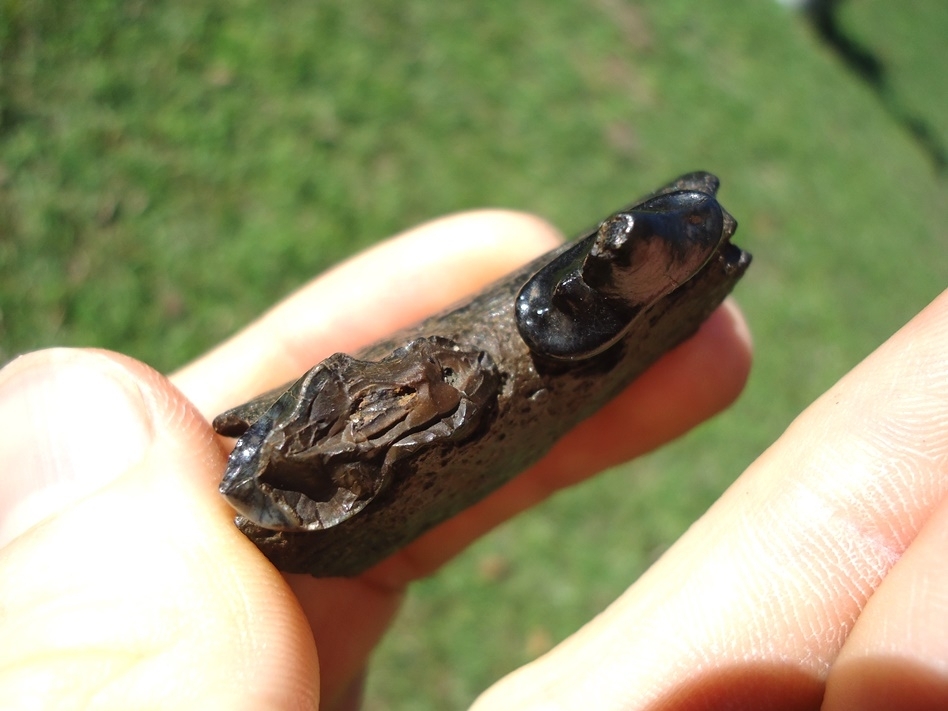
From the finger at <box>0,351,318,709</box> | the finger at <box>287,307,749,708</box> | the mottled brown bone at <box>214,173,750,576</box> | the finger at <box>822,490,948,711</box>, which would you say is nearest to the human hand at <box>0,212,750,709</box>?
the finger at <box>0,351,318,709</box>

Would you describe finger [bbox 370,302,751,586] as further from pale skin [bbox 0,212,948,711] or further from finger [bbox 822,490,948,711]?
finger [bbox 822,490,948,711]

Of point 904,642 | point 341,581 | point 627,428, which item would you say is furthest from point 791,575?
point 341,581

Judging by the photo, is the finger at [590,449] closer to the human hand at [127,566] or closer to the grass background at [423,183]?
the human hand at [127,566]

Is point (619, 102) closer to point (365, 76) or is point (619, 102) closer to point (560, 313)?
point (365, 76)

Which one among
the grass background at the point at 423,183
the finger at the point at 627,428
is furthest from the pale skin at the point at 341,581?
the grass background at the point at 423,183

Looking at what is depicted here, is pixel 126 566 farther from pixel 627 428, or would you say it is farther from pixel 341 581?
pixel 627 428

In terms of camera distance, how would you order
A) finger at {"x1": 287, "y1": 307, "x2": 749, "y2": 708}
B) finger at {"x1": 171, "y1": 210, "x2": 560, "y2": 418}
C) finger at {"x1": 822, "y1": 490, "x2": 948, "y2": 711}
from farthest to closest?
finger at {"x1": 287, "y1": 307, "x2": 749, "y2": 708}
finger at {"x1": 171, "y1": 210, "x2": 560, "y2": 418}
finger at {"x1": 822, "y1": 490, "x2": 948, "y2": 711}

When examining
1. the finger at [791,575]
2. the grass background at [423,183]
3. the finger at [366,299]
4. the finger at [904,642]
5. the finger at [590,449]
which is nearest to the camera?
the finger at [904,642]

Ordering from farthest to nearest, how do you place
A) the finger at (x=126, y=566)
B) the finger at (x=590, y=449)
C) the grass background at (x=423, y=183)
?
the grass background at (x=423, y=183) → the finger at (x=590, y=449) → the finger at (x=126, y=566)
